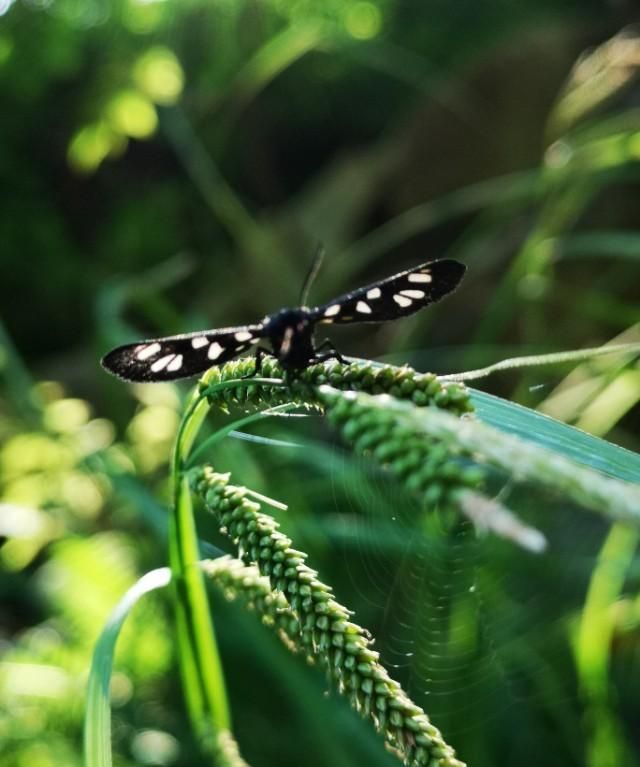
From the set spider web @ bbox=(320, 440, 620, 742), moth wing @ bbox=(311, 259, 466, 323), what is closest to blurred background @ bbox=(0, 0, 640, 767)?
spider web @ bbox=(320, 440, 620, 742)

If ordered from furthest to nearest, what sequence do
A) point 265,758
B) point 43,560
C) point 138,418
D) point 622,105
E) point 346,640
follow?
point 622,105
point 43,560
point 138,418
point 265,758
point 346,640

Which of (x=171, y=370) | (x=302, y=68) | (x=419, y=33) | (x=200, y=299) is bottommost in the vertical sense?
(x=171, y=370)

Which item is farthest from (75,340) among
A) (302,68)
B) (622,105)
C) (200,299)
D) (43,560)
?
(622,105)

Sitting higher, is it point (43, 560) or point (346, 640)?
point (43, 560)

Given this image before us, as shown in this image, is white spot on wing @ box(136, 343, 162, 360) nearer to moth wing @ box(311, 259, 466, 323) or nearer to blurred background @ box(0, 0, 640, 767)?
moth wing @ box(311, 259, 466, 323)

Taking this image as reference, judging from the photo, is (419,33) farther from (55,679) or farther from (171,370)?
(171,370)

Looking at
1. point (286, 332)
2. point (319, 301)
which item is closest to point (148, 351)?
point (286, 332)

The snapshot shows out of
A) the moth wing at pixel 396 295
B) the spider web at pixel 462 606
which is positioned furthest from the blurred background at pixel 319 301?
the moth wing at pixel 396 295
